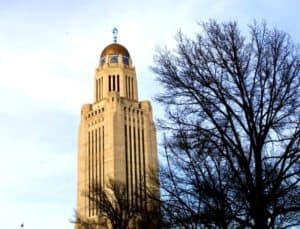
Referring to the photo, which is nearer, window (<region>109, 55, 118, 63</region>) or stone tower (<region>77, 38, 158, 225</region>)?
stone tower (<region>77, 38, 158, 225</region>)

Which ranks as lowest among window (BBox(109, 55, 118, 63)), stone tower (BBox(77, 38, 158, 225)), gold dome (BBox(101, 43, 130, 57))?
stone tower (BBox(77, 38, 158, 225))

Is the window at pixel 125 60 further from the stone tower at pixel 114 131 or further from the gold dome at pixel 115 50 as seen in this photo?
the gold dome at pixel 115 50

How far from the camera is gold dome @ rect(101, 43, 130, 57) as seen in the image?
273 feet

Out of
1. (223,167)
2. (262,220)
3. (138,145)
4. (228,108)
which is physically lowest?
(262,220)

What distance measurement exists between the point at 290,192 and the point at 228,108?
2.61 metres

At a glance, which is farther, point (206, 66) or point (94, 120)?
point (94, 120)

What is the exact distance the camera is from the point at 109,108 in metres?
77.8

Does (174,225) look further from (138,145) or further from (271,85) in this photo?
(138,145)

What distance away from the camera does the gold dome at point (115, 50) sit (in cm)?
8325

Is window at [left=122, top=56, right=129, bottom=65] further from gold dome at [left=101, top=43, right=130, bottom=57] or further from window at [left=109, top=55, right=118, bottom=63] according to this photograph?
window at [left=109, top=55, right=118, bottom=63]

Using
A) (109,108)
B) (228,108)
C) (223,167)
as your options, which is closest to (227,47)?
(228,108)

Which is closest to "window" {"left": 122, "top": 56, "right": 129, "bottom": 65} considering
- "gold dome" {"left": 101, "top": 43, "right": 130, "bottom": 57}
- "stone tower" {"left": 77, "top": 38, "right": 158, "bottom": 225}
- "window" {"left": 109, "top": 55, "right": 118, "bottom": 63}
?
"stone tower" {"left": 77, "top": 38, "right": 158, "bottom": 225}

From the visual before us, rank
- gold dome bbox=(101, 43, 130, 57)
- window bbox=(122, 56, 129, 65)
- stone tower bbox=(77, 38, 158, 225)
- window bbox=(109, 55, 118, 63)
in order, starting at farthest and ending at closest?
gold dome bbox=(101, 43, 130, 57) < window bbox=(122, 56, 129, 65) < window bbox=(109, 55, 118, 63) < stone tower bbox=(77, 38, 158, 225)

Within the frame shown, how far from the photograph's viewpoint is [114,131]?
7656 centimetres
